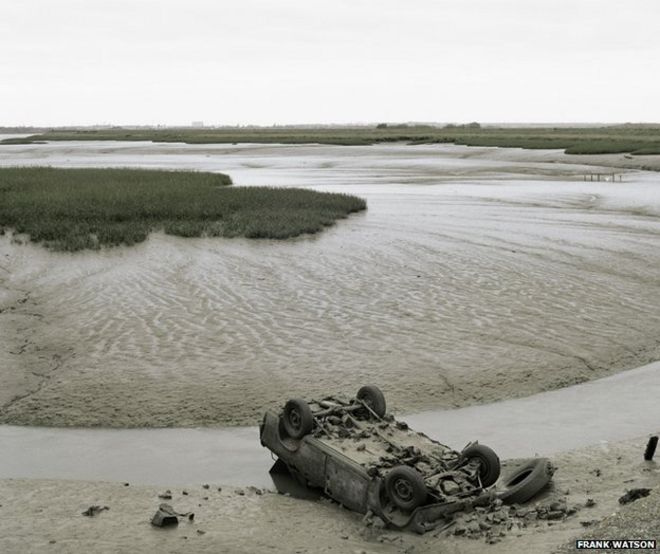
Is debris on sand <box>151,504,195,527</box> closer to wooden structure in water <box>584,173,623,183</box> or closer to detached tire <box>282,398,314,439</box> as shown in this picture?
detached tire <box>282,398,314,439</box>

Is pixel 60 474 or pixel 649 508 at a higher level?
pixel 649 508

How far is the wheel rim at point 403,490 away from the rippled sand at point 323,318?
14.5 feet

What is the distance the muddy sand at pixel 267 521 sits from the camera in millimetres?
7957

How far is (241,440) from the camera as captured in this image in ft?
38.7

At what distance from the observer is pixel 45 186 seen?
38406 millimetres

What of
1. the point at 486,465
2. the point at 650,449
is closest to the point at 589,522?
the point at 486,465

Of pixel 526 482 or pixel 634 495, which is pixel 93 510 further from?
pixel 634 495

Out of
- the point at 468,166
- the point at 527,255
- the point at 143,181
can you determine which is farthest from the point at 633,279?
the point at 468,166

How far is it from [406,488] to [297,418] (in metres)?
1.88

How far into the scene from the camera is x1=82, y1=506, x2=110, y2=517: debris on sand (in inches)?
352

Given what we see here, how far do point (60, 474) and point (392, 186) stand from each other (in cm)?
3909

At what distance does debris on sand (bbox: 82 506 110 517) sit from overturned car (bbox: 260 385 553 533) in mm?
2154

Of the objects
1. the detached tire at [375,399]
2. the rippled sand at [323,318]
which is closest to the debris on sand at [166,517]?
the detached tire at [375,399]

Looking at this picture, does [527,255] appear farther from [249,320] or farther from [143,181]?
[143,181]
